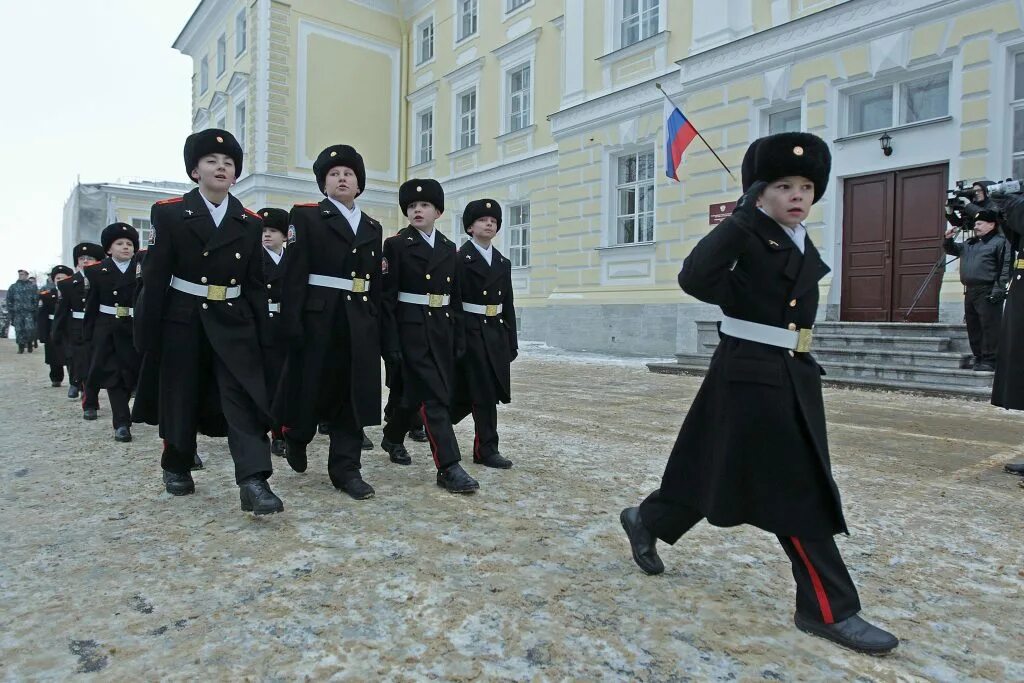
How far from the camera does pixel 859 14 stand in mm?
10086

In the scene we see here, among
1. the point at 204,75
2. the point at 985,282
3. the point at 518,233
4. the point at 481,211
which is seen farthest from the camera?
the point at 204,75

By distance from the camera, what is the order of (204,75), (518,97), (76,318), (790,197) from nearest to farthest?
(790,197) → (76,318) → (518,97) → (204,75)

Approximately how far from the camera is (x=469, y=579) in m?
2.61

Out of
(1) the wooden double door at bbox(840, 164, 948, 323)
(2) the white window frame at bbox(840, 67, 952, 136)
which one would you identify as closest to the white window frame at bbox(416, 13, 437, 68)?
(2) the white window frame at bbox(840, 67, 952, 136)

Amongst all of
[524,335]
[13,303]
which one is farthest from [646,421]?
[13,303]

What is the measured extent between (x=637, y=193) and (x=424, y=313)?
10.5 m

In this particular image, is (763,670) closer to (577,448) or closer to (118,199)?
(577,448)

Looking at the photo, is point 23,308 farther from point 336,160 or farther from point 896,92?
point 896,92

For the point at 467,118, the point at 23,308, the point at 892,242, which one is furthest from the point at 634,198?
the point at 23,308

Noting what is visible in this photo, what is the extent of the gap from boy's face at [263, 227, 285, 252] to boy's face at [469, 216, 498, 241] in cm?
195

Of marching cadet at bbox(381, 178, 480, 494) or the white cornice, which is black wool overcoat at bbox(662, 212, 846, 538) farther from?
the white cornice

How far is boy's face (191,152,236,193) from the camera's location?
3570 mm

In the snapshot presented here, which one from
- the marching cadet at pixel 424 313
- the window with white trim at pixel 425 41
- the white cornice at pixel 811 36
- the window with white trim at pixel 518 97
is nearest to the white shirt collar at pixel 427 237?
the marching cadet at pixel 424 313

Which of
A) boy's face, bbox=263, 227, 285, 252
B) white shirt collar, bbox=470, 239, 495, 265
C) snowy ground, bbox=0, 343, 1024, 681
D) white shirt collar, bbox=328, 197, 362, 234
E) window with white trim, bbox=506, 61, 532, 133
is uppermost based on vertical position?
window with white trim, bbox=506, 61, 532, 133
